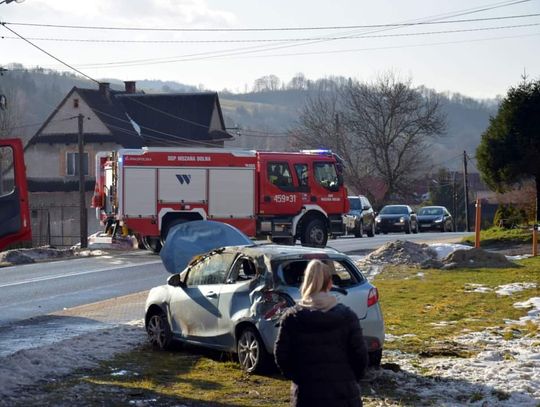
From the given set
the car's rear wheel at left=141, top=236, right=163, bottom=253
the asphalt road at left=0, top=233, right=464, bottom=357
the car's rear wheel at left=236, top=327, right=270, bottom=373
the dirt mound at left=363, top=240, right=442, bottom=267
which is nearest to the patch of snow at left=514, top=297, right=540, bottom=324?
the car's rear wheel at left=236, top=327, right=270, bottom=373

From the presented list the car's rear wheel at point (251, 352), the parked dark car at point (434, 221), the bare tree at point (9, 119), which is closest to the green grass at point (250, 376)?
the car's rear wheel at point (251, 352)

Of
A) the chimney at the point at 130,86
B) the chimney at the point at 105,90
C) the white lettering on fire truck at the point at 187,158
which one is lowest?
the white lettering on fire truck at the point at 187,158

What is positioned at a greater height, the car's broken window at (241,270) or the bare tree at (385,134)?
the bare tree at (385,134)

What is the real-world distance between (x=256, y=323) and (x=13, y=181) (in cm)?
530

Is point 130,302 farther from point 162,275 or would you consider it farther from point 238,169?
point 238,169

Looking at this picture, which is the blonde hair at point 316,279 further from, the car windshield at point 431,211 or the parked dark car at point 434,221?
the car windshield at point 431,211

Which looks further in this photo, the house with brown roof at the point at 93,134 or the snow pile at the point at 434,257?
the house with brown roof at the point at 93,134

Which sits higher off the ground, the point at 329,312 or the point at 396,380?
the point at 329,312

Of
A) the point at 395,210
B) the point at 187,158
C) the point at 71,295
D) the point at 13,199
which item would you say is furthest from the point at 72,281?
the point at 395,210

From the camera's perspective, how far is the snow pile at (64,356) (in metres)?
10.9

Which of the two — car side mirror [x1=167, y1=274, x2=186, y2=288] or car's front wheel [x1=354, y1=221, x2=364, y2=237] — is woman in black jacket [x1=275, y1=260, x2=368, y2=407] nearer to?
car side mirror [x1=167, y1=274, x2=186, y2=288]

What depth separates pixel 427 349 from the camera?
12.5 m

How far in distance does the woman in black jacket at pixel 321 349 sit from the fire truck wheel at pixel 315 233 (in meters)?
24.4

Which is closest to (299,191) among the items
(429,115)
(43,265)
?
(43,265)
